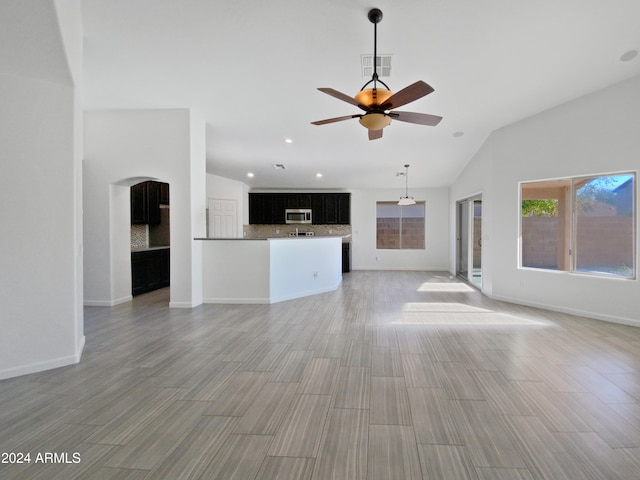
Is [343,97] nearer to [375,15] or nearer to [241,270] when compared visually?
[375,15]

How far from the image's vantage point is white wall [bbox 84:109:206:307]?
4965 millimetres

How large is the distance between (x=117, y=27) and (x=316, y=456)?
413cm

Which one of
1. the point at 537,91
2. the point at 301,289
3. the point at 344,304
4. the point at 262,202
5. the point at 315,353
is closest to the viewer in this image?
the point at 315,353

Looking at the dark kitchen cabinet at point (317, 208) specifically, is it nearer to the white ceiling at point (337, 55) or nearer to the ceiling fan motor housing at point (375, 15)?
the white ceiling at point (337, 55)

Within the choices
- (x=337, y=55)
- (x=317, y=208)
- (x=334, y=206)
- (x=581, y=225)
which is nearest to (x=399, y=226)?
(x=334, y=206)

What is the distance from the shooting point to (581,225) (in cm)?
482

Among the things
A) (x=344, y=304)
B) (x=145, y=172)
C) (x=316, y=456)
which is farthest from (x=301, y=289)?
(x=316, y=456)

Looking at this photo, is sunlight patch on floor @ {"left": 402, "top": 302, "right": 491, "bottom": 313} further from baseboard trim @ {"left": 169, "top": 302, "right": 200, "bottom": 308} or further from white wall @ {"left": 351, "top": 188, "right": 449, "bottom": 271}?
white wall @ {"left": 351, "top": 188, "right": 449, "bottom": 271}

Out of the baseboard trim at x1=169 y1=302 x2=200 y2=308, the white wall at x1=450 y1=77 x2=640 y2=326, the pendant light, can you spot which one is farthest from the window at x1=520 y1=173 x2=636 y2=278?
the baseboard trim at x1=169 y1=302 x2=200 y2=308

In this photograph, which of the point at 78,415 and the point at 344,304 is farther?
the point at 344,304

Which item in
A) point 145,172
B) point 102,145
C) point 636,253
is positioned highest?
point 102,145

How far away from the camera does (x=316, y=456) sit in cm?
174

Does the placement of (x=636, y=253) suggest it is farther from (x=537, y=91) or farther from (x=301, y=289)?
(x=301, y=289)

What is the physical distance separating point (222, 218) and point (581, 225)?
808 centimetres
